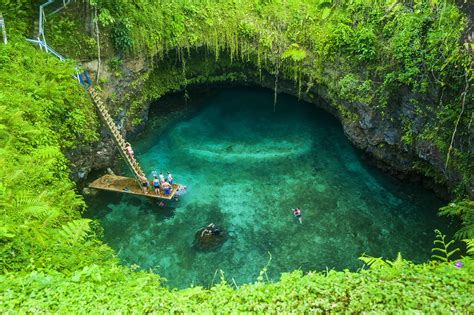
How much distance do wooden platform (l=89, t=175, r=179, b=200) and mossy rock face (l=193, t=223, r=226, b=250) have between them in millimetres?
2022

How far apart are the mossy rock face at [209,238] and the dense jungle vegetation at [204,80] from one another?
2.32 m

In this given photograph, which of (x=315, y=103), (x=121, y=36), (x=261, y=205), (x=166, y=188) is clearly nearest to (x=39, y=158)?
(x=166, y=188)

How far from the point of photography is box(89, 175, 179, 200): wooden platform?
14547mm

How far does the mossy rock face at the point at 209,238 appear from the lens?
42.9 ft

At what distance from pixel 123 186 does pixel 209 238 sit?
444cm

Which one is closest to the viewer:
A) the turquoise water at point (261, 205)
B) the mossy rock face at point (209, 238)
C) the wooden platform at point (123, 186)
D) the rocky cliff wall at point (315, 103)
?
the turquoise water at point (261, 205)

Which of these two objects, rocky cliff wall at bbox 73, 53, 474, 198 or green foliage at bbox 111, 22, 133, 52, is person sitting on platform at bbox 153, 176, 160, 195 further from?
green foliage at bbox 111, 22, 133, 52

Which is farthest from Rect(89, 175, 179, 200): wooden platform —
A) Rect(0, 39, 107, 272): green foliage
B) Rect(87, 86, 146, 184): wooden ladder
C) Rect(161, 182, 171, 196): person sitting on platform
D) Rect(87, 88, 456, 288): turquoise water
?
Rect(0, 39, 107, 272): green foliage

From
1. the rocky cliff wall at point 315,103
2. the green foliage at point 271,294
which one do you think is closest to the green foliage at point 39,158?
the green foliage at point 271,294

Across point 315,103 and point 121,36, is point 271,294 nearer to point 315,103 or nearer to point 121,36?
point 121,36

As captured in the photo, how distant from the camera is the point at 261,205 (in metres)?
14.8

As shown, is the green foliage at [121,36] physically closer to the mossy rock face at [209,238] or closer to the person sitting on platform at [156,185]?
the person sitting on platform at [156,185]

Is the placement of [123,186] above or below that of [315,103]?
below

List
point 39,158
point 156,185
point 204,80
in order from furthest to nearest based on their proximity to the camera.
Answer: point 204,80, point 156,185, point 39,158
